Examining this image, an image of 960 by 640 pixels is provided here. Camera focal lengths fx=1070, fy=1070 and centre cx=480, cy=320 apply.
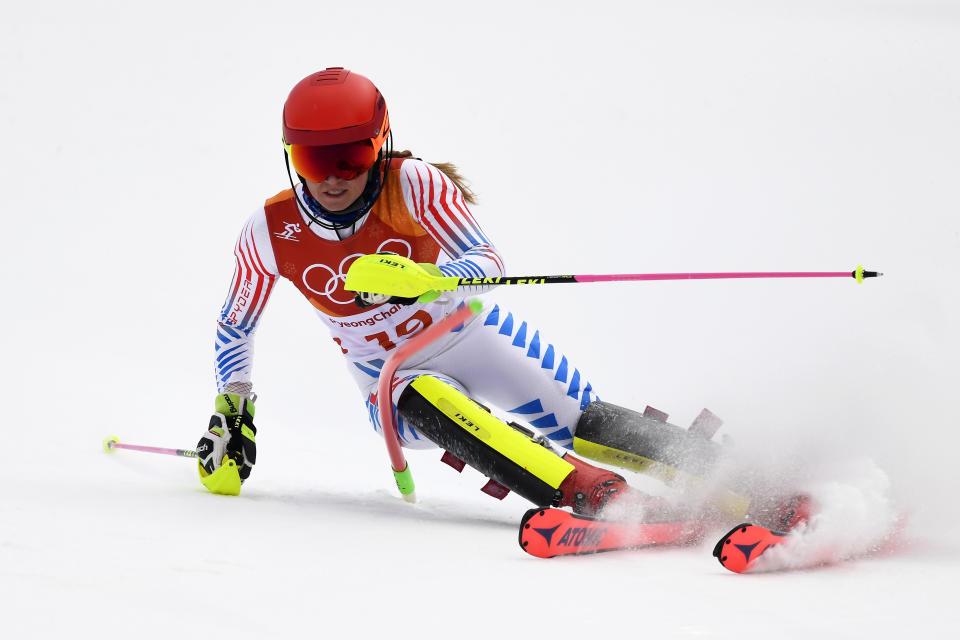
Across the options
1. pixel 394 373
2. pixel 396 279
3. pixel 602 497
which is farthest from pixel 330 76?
pixel 602 497

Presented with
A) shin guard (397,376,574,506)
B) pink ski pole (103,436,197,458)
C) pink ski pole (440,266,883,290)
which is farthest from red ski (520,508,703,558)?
pink ski pole (103,436,197,458)

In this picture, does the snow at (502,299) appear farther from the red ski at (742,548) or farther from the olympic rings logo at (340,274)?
the olympic rings logo at (340,274)

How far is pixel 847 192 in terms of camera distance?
773 cm

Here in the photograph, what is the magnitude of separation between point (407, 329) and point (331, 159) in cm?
58

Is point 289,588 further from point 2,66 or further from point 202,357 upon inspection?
point 2,66

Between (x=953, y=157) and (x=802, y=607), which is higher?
(x=953, y=157)

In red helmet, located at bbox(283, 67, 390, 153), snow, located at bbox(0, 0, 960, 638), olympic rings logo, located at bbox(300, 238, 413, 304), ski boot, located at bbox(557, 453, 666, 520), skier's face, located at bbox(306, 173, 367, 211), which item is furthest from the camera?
olympic rings logo, located at bbox(300, 238, 413, 304)

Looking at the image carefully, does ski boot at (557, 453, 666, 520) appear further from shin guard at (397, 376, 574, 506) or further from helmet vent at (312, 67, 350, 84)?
helmet vent at (312, 67, 350, 84)

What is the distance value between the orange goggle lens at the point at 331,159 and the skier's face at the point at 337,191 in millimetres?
20

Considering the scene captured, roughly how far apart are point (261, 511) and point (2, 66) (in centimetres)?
631

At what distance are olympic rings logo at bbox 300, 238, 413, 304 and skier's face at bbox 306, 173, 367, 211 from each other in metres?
0.16

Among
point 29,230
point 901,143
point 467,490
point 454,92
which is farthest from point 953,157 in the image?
point 29,230

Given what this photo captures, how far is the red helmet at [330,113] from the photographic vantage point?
287 cm

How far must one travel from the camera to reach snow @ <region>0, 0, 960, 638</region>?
2072 millimetres
